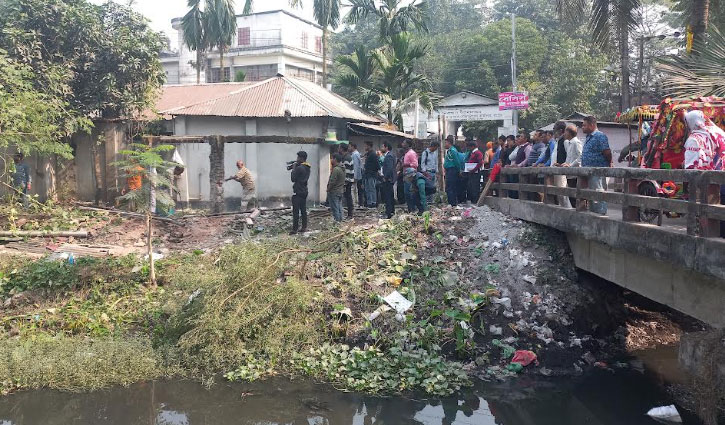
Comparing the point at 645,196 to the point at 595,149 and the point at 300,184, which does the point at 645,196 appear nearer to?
the point at 595,149

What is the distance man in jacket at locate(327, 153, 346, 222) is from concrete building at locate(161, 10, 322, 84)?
28.5 metres

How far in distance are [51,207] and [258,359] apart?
8.09 metres

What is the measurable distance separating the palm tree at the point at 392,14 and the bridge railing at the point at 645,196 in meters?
16.5

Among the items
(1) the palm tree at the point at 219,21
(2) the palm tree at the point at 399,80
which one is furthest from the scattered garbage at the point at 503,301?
(1) the palm tree at the point at 219,21

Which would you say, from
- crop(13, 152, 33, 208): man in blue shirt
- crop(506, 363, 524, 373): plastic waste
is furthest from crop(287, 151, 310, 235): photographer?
crop(13, 152, 33, 208): man in blue shirt

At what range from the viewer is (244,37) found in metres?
40.4

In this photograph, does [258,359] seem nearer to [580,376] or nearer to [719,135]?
[580,376]

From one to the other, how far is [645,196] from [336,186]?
6474 mm

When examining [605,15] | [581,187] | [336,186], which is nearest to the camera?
[581,187]

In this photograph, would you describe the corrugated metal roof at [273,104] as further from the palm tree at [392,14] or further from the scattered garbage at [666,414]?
the scattered garbage at [666,414]

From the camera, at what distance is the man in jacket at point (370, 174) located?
40.5 ft

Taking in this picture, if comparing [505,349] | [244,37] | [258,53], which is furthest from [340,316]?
[244,37]

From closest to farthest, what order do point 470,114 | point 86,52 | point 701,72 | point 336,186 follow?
point 701,72
point 336,186
point 86,52
point 470,114

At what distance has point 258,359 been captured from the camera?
737 cm
